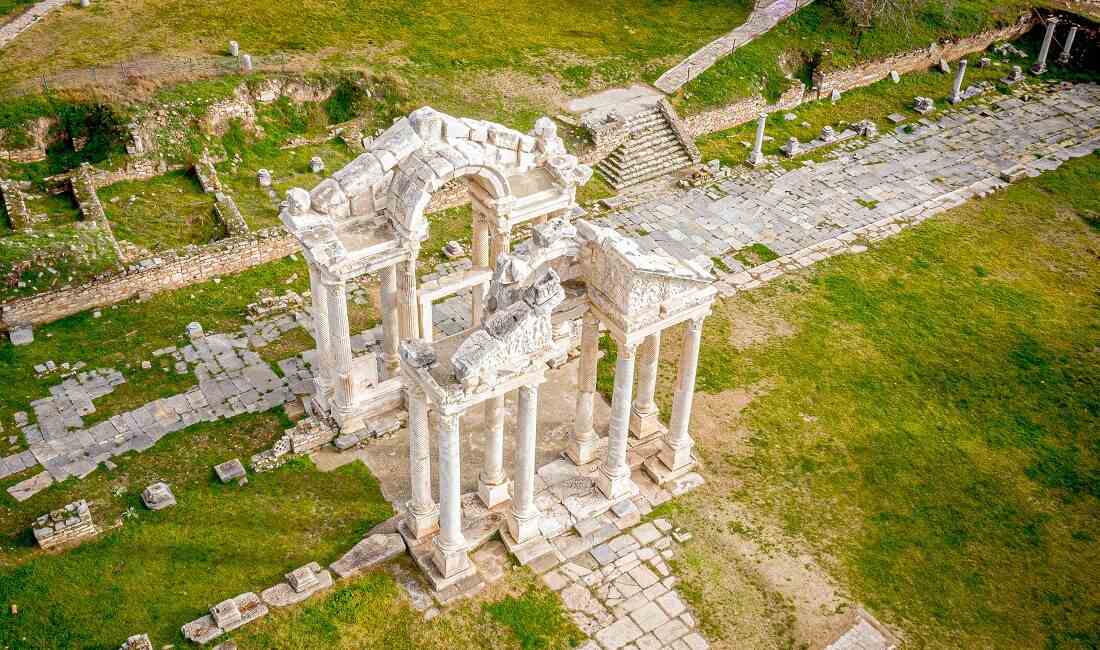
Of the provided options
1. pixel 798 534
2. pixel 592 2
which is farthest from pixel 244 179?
pixel 798 534

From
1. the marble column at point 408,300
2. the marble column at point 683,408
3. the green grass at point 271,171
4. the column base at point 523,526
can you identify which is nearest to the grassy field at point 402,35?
the green grass at point 271,171

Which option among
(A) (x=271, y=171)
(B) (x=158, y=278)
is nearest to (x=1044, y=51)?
(A) (x=271, y=171)

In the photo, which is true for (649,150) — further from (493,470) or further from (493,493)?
(493,493)

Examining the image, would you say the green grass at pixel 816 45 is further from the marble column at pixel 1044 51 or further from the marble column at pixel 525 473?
the marble column at pixel 525 473

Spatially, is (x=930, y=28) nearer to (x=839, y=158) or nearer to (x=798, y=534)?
(x=839, y=158)

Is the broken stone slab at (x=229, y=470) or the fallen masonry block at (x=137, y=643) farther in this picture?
the broken stone slab at (x=229, y=470)
